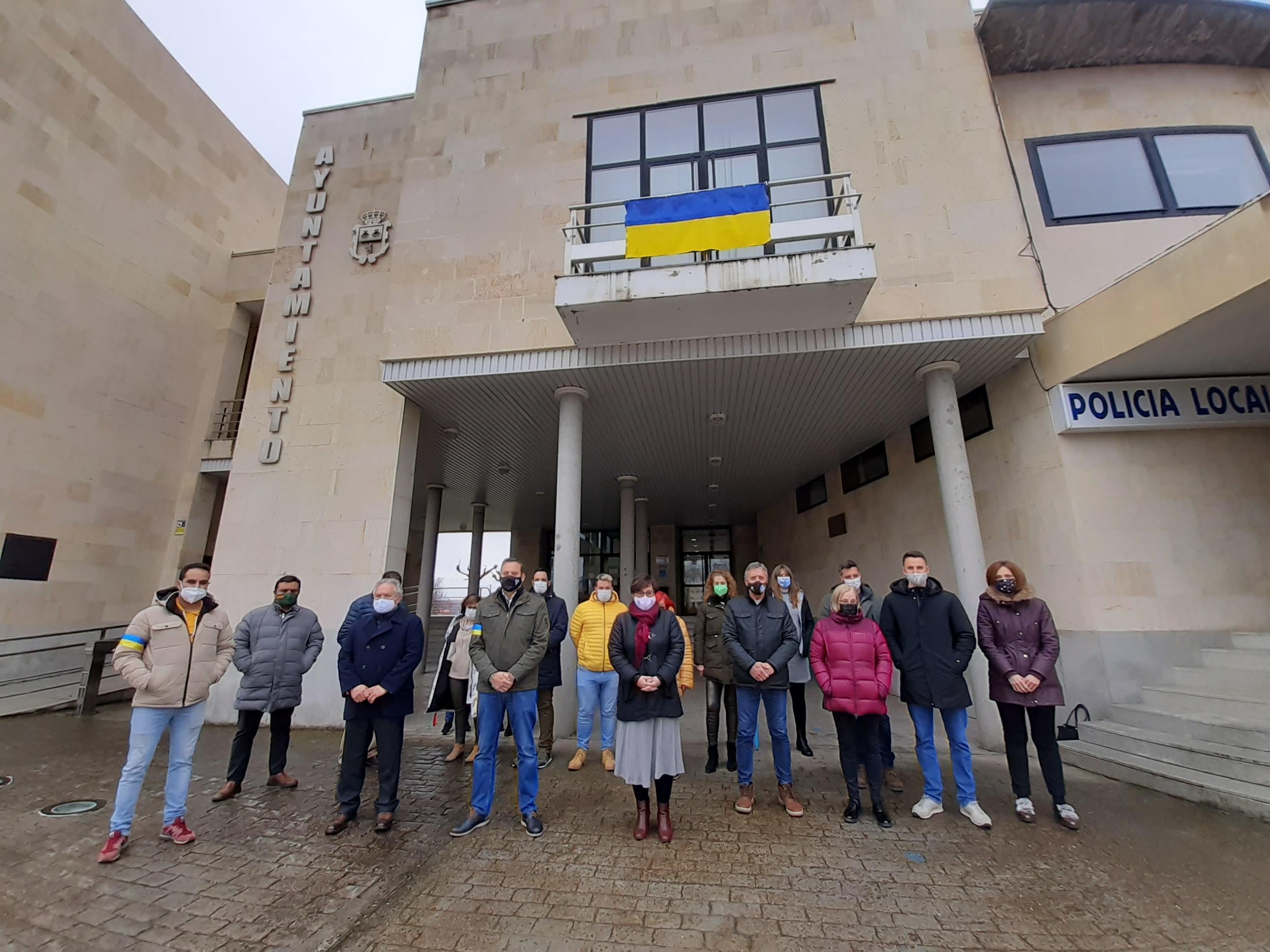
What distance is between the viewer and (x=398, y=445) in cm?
804

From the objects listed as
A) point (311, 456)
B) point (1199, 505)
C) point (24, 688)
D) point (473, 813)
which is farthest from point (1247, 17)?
point (24, 688)

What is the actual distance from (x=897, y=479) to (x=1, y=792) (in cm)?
1214

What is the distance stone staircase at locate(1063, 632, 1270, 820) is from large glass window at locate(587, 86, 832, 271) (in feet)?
23.3

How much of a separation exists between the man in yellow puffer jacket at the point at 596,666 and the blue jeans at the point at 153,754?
2.98 meters

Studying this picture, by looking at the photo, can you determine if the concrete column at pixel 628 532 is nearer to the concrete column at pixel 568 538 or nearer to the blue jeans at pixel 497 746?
the concrete column at pixel 568 538

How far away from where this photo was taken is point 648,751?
3791 millimetres

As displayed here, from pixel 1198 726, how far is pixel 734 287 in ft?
20.5

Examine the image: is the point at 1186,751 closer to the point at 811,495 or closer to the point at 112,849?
the point at 112,849

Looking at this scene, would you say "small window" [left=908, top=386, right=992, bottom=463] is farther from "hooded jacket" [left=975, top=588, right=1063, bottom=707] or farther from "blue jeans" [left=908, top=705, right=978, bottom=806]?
"blue jeans" [left=908, top=705, right=978, bottom=806]

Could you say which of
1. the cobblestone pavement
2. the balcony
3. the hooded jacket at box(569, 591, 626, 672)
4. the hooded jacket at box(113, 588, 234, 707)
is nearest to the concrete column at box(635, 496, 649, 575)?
the balcony

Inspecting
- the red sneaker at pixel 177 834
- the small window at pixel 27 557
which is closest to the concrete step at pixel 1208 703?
the red sneaker at pixel 177 834

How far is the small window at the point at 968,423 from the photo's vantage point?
7875 mm

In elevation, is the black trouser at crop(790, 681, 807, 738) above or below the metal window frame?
below

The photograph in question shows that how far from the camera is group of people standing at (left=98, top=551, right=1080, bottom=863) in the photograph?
3787 millimetres
